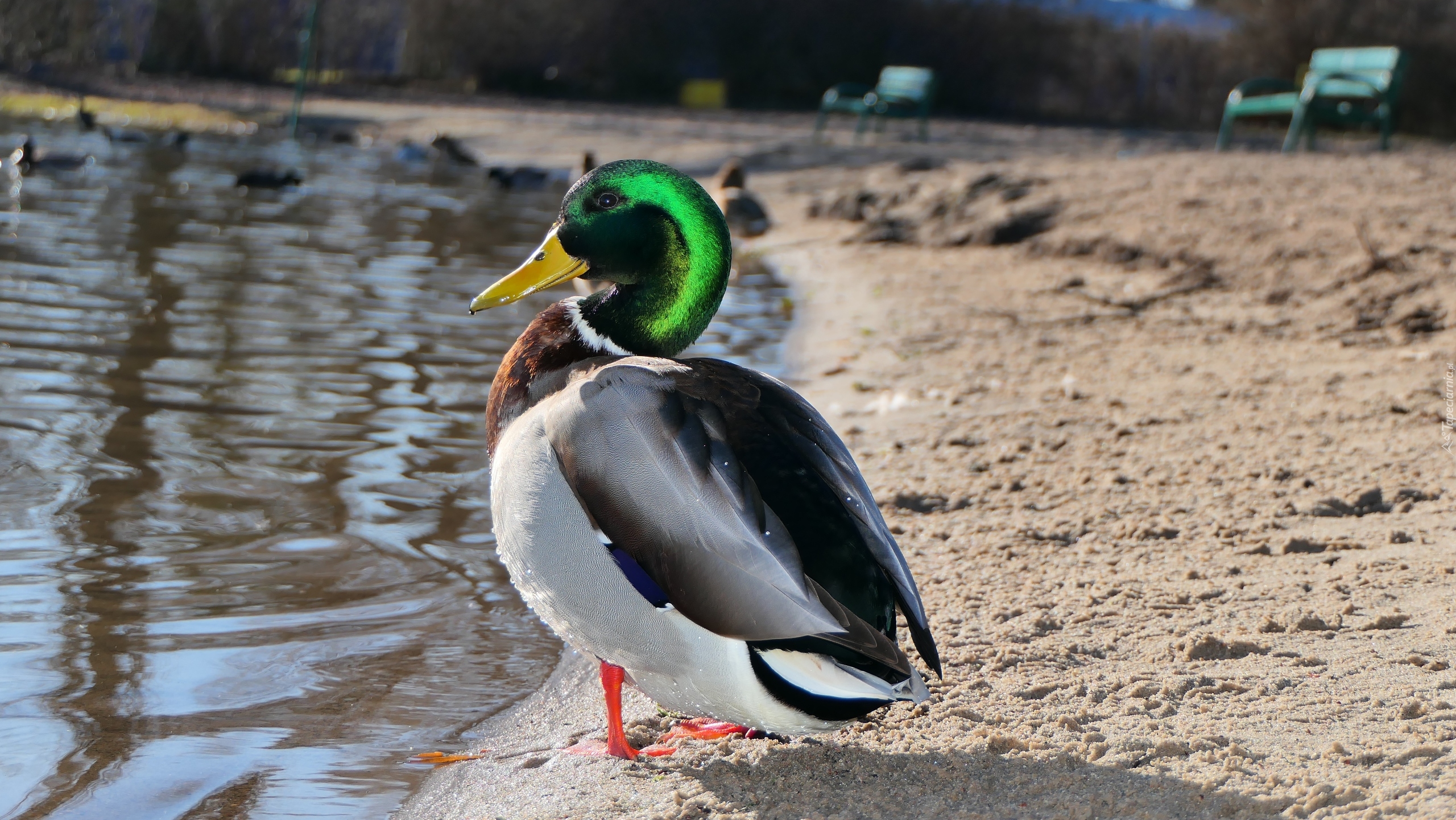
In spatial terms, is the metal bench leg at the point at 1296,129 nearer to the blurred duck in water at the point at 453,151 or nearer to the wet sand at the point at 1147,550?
the wet sand at the point at 1147,550

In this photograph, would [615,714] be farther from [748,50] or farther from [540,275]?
[748,50]

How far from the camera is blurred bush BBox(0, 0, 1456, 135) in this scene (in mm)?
20938

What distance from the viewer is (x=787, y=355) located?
5863 millimetres

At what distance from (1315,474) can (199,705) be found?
2639mm

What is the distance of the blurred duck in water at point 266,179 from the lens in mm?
10945

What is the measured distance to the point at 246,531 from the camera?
3547mm

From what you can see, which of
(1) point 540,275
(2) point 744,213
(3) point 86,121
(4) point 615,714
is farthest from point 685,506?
(3) point 86,121

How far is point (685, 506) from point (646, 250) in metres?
0.64

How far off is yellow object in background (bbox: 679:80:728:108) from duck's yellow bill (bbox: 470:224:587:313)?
1949 centimetres

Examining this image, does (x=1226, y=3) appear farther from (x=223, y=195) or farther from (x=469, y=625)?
(x=469, y=625)

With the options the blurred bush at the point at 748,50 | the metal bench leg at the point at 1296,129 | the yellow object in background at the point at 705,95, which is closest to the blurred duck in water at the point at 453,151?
the blurred bush at the point at 748,50

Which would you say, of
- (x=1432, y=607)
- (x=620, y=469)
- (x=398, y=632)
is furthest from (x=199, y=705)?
(x=1432, y=607)

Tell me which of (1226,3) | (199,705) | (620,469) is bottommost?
(199,705)

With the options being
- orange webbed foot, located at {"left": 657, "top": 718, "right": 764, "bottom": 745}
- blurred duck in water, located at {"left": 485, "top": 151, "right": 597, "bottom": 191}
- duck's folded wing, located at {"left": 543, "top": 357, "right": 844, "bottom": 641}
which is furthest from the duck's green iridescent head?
blurred duck in water, located at {"left": 485, "top": 151, "right": 597, "bottom": 191}
